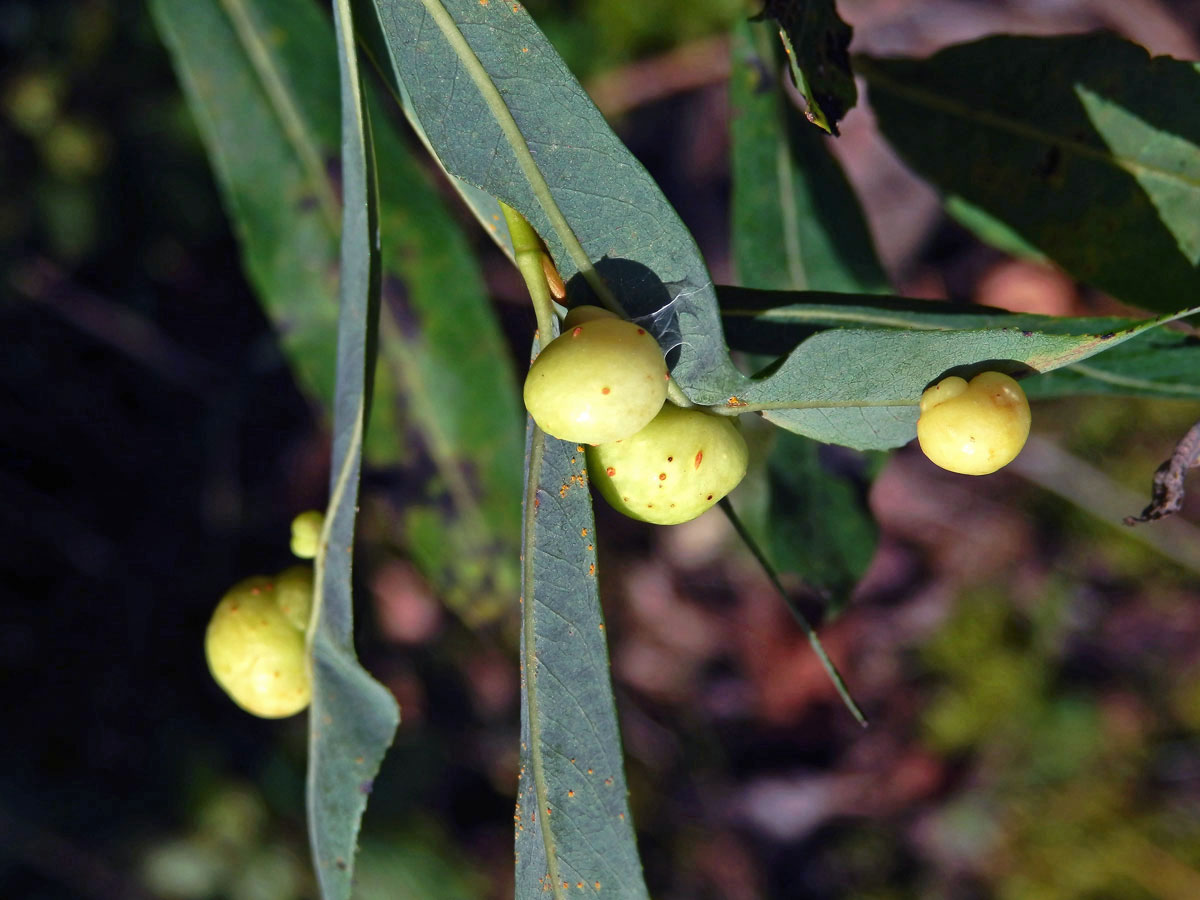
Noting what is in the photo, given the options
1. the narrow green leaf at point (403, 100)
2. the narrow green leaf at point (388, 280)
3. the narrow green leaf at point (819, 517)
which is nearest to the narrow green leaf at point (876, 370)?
the narrow green leaf at point (403, 100)

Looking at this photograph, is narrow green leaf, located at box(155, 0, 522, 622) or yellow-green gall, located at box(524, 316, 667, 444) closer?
yellow-green gall, located at box(524, 316, 667, 444)

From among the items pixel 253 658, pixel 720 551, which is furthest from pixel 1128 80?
pixel 720 551

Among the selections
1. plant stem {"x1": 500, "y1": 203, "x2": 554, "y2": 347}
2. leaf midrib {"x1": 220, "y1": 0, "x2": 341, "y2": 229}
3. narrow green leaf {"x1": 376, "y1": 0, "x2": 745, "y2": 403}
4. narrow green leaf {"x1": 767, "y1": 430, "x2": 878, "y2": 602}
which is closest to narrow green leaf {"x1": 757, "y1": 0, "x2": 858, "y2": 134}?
narrow green leaf {"x1": 376, "y1": 0, "x2": 745, "y2": 403}

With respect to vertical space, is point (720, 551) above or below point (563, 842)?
above

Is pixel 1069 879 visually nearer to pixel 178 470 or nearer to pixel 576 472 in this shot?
pixel 576 472

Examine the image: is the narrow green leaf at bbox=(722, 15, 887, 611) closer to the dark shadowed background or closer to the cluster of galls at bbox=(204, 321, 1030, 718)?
the cluster of galls at bbox=(204, 321, 1030, 718)

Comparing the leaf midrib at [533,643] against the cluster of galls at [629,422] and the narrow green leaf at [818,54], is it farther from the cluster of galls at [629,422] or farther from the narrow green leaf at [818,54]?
the narrow green leaf at [818,54]
